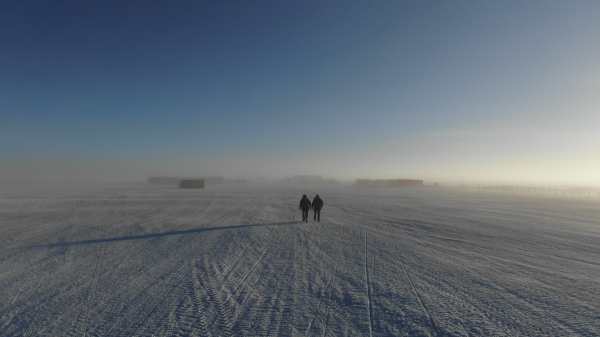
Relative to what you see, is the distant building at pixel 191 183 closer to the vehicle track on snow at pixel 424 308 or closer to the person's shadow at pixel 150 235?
the person's shadow at pixel 150 235

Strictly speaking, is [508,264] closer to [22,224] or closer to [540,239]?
[540,239]

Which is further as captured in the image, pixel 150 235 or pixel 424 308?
pixel 150 235

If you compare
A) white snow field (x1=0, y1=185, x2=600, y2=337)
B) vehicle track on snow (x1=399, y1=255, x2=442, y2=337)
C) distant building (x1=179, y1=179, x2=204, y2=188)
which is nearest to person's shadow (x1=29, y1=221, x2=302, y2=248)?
white snow field (x1=0, y1=185, x2=600, y2=337)

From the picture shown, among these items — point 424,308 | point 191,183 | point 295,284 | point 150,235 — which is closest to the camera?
point 424,308

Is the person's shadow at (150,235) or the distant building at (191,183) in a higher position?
the distant building at (191,183)

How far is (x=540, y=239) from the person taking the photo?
12.1 meters

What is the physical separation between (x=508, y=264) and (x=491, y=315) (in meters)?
4.23

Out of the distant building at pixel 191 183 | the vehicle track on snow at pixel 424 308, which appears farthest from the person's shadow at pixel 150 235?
the distant building at pixel 191 183

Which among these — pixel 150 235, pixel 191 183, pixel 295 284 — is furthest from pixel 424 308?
pixel 191 183

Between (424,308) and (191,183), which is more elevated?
(191,183)

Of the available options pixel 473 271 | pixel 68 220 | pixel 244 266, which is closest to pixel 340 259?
pixel 244 266

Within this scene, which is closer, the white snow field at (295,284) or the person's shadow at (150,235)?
the white snow field at (295,284)

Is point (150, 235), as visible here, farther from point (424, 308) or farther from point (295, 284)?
point (424, 308)

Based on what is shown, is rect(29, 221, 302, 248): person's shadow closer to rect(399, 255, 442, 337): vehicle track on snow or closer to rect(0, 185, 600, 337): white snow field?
rect(0, 185, 600, 337): white snow field
